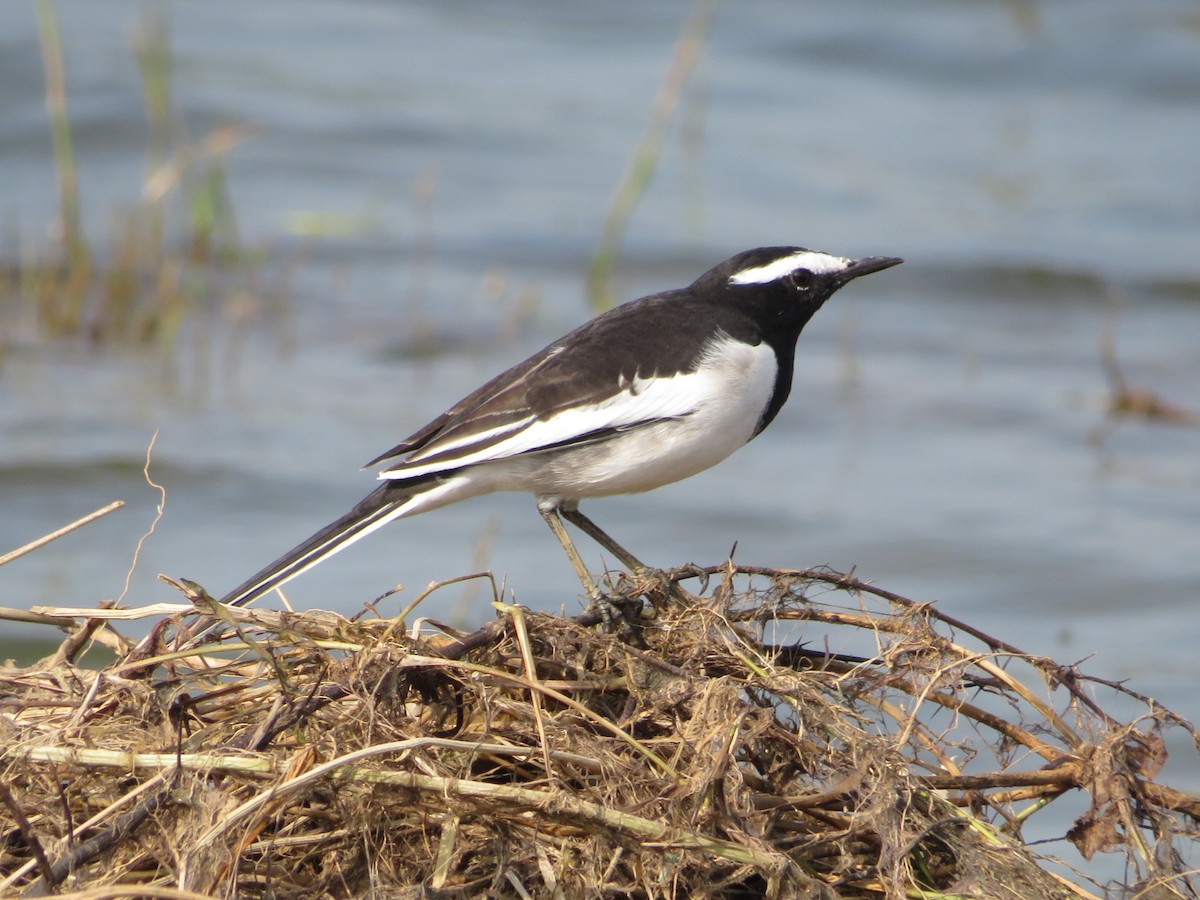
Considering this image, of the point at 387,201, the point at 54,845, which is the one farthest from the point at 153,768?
the point at 387,201

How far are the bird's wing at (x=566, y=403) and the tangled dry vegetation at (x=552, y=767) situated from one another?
1469 mm

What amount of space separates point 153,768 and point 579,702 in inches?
43.3

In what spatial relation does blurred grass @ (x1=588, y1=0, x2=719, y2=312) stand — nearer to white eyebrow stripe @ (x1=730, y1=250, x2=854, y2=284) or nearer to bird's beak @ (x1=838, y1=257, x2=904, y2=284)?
bird's beak @ (x1=838, y1=257, x2=904, y2=284)

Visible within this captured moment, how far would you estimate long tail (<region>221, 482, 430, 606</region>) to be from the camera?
5922mm

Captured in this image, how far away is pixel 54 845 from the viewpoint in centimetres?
419

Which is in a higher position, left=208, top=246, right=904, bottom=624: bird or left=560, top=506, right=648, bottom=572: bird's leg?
left=208, top=246, right=904, bottom=624: bird

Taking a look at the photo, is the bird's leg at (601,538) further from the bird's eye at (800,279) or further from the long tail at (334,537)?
the bird's eye at (800,279)

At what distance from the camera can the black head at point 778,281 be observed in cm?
686

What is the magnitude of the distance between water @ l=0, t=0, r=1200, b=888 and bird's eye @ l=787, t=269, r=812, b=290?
2336mm

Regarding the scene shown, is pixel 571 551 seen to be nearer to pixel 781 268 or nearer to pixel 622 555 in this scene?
pixel 622 555

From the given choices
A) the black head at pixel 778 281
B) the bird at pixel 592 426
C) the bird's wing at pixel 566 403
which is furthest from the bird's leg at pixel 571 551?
the black head at pixel 778 281

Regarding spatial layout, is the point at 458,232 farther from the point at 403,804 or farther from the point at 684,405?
the point at 403,804

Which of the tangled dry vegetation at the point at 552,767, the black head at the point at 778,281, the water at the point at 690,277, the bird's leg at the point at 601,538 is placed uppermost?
the black head at the point at 778,281

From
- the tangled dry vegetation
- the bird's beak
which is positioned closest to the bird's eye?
the bird's beak
